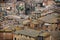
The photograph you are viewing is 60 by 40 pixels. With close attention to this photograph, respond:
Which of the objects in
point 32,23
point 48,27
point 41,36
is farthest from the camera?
point 32,23

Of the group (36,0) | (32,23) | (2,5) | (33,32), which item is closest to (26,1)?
(36,0)

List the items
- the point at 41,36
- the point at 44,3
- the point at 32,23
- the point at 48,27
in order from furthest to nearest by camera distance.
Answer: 1. the point at 44,3
2. the point at 32,23
3. the point at 48,27
4. the point at 41,36

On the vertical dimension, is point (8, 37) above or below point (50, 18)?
below

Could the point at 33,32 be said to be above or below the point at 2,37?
above

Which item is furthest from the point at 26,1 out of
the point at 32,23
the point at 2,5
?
the point at 32,23

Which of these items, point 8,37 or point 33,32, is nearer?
point 33,32

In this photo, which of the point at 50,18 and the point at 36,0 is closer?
the point at 50,18

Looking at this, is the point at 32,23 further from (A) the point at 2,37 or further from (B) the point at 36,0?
(B) the point at 36,0

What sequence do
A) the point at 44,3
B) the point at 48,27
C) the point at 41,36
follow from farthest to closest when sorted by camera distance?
the point at 44,3, the point at 48,27, the point at 41,36

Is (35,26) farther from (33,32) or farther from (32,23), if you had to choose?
(33,32)
